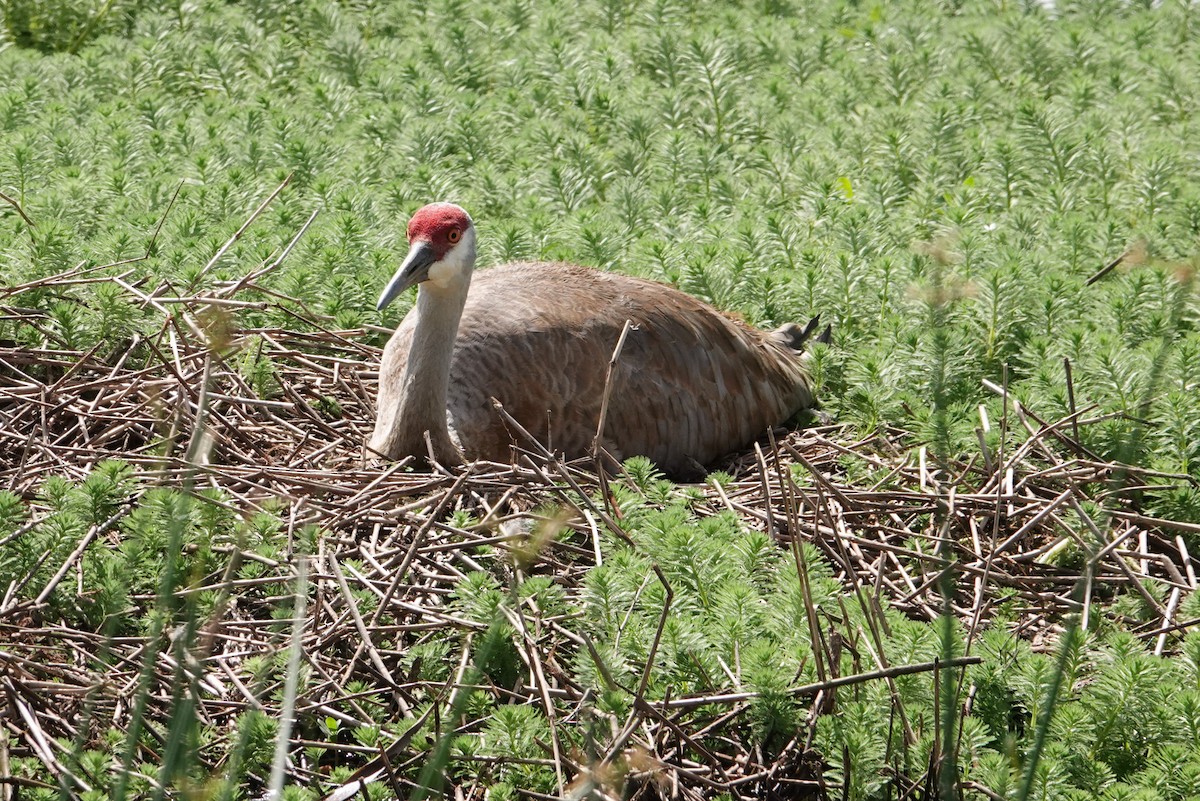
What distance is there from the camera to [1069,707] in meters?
3.53

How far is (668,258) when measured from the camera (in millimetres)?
6000

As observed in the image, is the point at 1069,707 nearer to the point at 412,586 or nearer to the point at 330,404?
the point at 412,586

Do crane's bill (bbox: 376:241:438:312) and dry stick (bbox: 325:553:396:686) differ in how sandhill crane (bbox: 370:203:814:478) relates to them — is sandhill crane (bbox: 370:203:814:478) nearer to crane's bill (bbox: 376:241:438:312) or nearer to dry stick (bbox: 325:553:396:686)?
crane's bill (bbox: 376:241:438:312)

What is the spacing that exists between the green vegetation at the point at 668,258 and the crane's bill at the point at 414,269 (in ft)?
2.49

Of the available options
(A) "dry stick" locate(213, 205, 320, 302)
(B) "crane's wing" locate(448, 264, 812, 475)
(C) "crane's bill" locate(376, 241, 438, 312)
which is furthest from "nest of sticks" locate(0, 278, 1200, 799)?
(C) "crane's bill" locate(376, 241, 438, 312)

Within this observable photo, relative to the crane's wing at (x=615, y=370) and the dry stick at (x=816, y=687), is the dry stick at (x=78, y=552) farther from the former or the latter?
the dry stick at (x=816, y=687)

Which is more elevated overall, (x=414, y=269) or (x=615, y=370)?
(x=414, y=269)

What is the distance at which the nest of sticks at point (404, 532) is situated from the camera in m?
3.39

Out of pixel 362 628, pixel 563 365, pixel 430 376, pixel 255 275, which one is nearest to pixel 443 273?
pixel 430 376

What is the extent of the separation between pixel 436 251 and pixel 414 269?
96 millimetres

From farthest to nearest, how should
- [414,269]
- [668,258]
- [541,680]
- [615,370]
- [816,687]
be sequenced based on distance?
[668,258] < [615,370] < [414,269] < [541,680] < [816,687]

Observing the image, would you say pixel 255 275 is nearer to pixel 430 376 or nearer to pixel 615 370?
pixel 430 376

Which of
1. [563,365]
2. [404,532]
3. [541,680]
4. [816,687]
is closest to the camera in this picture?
[816,687]

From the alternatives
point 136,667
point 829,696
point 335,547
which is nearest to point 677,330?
point 335,547
